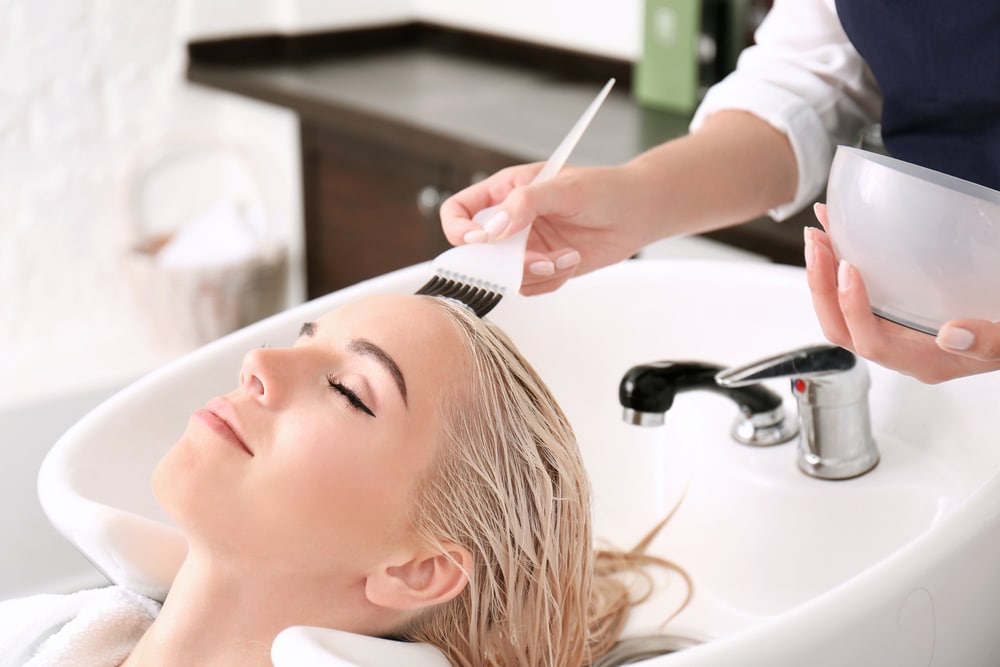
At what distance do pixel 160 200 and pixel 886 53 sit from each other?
2.19 m

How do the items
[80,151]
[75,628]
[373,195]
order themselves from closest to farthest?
[75,628] < [373,195] < [80,151]

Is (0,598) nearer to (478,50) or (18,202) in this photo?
(18,202)

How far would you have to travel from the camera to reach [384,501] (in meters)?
0.92

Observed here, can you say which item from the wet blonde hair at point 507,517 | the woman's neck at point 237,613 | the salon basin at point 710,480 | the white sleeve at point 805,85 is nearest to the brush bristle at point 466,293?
the wet blonde hair at point 507,517

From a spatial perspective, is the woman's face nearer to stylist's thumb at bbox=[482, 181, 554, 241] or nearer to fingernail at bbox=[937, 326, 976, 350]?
stylist's thumb at bbox=[482, 181, 554, 241]

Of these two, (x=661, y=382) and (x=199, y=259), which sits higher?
(x=661, y=382)

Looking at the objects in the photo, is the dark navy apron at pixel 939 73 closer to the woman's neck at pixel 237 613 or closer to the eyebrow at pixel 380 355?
the eyebrow at pixel 380 355

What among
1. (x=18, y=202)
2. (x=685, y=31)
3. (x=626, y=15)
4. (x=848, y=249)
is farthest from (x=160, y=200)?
(x=848, y=249)

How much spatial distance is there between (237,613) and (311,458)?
157 millimetres

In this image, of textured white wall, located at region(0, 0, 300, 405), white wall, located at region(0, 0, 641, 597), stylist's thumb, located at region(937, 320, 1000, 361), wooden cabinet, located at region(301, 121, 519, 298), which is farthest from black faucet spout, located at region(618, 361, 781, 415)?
textured white wall, located at region(0, 0, 300, 405)

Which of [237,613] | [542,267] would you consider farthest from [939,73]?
[237,613]

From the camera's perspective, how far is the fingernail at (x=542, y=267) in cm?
102

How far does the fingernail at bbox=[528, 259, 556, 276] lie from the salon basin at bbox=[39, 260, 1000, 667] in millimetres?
232

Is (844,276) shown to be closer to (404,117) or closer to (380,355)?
(380,355)
